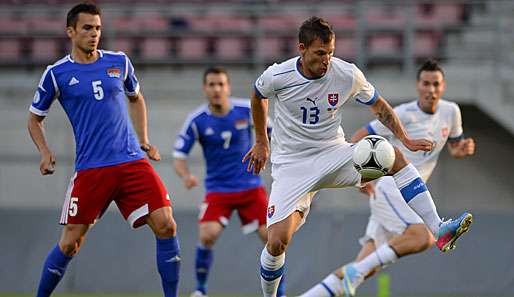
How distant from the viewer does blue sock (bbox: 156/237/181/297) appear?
26.4 feet

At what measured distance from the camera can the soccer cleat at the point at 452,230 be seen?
7.23 m

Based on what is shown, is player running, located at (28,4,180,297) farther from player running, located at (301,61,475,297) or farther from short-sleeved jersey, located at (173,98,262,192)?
short-sleeved jersey, located at (173,98,262,192)

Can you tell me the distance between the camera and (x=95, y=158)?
8.07 metres

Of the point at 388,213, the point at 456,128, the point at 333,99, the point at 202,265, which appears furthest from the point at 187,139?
the point at 333,99

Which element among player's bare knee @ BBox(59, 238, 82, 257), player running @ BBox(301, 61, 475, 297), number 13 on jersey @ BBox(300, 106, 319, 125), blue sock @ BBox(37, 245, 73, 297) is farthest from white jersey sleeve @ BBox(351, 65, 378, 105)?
blue sock @ BBox(37, 245, 73, 297)

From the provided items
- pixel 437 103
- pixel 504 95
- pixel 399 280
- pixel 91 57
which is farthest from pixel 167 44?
pixel 91 57

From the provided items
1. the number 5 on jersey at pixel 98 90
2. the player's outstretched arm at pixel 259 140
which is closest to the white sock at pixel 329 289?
the player's outstretched arm at pixel 259 140

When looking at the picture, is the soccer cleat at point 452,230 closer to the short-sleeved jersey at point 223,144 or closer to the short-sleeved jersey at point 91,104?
the short-sleeved jersey at point 91,104

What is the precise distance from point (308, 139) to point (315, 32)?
0.88 meters

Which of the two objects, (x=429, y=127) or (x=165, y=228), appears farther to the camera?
(x=429, y=127)

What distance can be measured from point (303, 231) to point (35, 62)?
20.2 feet

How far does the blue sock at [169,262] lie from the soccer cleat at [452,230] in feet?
6.61

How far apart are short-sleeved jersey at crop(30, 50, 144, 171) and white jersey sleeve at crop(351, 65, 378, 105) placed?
1.80m

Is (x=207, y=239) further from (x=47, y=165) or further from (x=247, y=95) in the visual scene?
(x=247, y=95)
